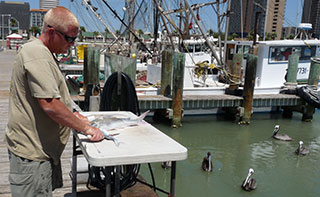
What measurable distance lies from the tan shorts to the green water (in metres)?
4.58

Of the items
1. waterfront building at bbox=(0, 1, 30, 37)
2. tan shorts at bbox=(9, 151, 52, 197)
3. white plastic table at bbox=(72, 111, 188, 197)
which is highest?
waterfront building at bbox=(0, 1, 30, 37)

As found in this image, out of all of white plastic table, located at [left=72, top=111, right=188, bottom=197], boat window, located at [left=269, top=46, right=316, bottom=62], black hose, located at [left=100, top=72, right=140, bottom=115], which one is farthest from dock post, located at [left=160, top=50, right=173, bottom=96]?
white plastic table, located at [left=72, top=111, right=188, bottom=197]

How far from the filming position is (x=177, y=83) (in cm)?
1044

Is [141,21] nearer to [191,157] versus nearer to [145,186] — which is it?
[191,157]

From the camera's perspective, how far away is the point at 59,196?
3.62 metres

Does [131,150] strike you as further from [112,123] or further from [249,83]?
[249,83]

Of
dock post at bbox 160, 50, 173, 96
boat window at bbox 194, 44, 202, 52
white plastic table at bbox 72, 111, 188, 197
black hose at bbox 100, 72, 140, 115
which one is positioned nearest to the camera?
white plastic table at bbox 72, 111, 188, 197

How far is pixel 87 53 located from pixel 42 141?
30.5 ft

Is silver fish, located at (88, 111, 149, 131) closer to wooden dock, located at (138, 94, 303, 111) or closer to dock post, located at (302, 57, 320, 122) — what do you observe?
wooden dock, located at (138, 94, 303, 111)

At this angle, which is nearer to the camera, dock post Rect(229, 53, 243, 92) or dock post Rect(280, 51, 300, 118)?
dock post Rect(229, 53, 243, 92)

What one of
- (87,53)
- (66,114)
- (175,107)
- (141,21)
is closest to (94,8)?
(141,21)

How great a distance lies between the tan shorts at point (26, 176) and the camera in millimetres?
2037

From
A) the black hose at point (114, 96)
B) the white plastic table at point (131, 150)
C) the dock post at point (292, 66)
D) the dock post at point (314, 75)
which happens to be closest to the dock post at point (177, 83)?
the dock post at point (292, 66)

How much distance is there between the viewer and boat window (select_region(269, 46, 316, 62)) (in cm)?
1389
